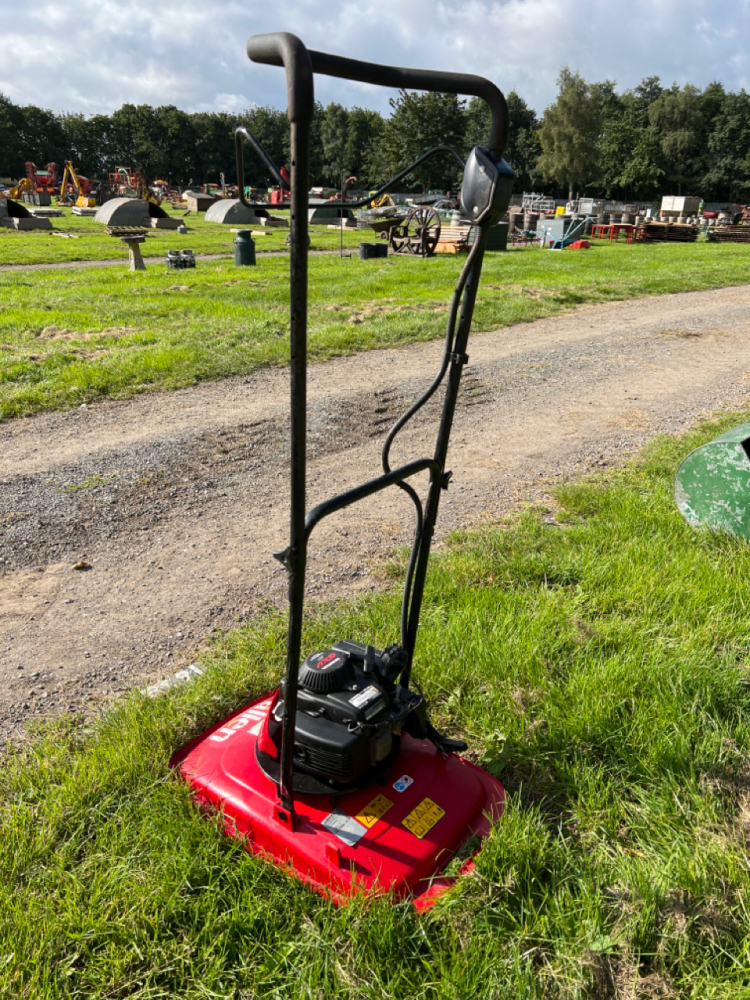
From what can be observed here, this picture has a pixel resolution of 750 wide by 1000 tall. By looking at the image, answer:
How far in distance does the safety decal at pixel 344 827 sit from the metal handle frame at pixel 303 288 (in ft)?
0.35

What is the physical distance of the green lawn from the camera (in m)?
16.2

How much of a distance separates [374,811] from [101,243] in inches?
817

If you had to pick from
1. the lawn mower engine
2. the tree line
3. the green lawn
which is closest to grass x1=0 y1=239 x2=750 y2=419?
the green lawn

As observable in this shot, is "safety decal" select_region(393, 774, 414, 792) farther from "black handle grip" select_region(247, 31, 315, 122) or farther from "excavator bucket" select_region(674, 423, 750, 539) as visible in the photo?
"excavator bucket" select_region(674, 423, 750, 539)

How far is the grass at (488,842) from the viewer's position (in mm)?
1603

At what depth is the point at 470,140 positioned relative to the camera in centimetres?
5812

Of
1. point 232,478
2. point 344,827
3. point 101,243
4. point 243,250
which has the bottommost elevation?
point 232,478

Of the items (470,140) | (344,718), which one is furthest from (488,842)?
(470,140)

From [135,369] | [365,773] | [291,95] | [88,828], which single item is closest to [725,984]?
[365,773]

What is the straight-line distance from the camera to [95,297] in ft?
33.7

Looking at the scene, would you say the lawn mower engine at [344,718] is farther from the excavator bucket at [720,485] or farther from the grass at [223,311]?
the grass at [223,311]

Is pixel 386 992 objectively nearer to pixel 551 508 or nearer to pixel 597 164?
pixel 551 508

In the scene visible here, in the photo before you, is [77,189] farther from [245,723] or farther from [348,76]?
[348,76]

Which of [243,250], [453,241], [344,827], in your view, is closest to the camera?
[344,827]
